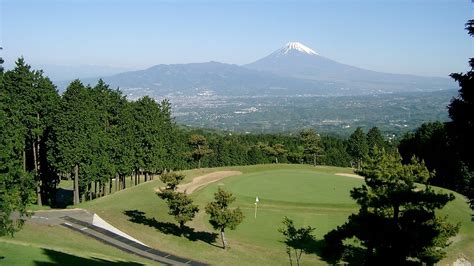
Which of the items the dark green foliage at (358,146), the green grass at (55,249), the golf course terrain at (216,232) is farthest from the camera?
the dark green foliage at (358,146)

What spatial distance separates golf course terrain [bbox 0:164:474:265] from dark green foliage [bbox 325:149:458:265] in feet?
28.8

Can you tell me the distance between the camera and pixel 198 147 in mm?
73812

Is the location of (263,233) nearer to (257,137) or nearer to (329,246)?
(329,246)

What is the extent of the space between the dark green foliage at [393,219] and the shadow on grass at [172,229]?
1336cm

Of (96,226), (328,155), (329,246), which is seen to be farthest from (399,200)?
(328,155)

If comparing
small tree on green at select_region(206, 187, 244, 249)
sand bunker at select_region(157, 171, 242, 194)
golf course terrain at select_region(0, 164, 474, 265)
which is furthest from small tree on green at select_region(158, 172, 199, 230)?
sand bunker at select_region(157, 171, 242, 194)

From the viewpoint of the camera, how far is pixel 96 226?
1175 inches

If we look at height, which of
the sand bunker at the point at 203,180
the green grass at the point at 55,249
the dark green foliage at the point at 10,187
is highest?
the dark green foliage at the point at 10,187

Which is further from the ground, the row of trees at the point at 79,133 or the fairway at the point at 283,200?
the row of trees at the point at 79,133

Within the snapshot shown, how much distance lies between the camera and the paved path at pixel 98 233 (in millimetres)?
25453

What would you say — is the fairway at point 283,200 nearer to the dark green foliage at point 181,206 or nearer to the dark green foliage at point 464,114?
the dark green foliage at point 181,206

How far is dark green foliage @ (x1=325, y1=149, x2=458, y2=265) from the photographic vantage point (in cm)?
1451

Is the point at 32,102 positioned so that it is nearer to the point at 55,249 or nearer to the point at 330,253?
the point at 55,249

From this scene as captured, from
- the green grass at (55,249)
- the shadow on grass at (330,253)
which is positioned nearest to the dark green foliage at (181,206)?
the green grass at (55,249)
